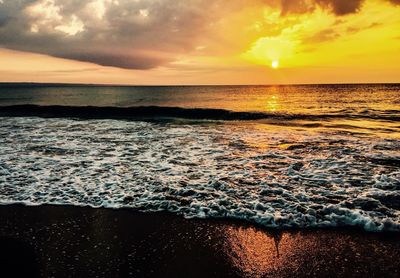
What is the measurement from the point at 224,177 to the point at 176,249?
4.25m

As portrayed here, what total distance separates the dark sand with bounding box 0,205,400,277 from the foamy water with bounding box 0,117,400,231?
53 cm

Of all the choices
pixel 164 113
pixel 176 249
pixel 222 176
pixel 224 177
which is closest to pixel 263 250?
pixel 176 249

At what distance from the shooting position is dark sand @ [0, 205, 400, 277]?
460 centimetres

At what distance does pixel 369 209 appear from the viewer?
6742 millimetres

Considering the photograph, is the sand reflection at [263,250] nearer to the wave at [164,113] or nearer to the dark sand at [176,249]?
the dark sand at [176,249]

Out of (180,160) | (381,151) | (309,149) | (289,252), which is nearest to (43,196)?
(180,160)

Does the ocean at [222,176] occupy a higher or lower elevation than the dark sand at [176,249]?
higher

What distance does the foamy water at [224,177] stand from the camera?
6801mm

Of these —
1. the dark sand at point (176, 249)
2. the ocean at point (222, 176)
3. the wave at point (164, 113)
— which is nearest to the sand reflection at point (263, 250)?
the dark sand at point (176, 249)

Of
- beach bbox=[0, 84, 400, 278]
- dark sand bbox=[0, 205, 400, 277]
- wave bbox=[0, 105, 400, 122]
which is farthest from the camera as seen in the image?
wave bbox=[0, 105, 400, 122]

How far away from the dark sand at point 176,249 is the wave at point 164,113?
2229cm

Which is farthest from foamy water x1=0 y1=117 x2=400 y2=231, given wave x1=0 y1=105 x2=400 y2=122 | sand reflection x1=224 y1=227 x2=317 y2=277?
wave x1=0 y1=105 x2=400 y2=122

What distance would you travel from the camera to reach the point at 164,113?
33281 mm

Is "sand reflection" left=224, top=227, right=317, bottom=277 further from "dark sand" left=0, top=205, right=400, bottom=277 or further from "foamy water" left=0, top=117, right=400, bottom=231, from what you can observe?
"foamy water" left=0, top=117, right=400, bottom=231
